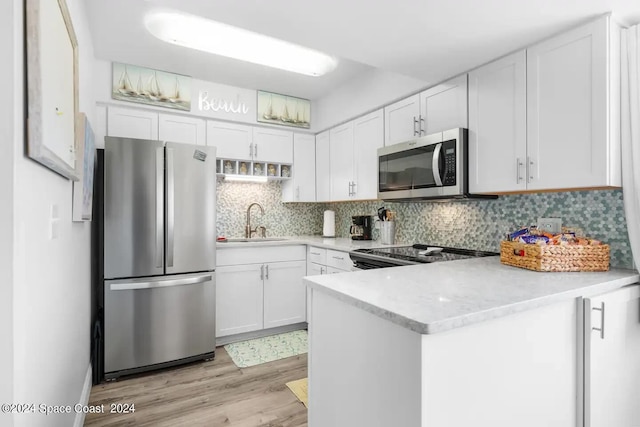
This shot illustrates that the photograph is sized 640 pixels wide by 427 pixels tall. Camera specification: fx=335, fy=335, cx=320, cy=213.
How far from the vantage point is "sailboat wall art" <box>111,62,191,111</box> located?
298 cm

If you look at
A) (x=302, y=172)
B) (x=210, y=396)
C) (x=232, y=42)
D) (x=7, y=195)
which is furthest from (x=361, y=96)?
(x=7, y=195)

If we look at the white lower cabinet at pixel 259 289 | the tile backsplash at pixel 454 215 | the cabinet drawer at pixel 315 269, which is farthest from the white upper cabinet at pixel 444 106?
the white lower cabinet at pixel 259 289

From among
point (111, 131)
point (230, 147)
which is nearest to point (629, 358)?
point (230, 147)

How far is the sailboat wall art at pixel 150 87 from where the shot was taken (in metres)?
2.98

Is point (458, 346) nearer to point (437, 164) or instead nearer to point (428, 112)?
point (437, 164)

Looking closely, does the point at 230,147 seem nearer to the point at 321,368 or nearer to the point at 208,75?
the point at 208,75

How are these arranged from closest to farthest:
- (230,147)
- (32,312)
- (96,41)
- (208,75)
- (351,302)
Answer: (32,312) < (351,302) < (96,41) < (208,75) < (230,147)

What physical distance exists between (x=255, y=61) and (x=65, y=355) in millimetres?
2426

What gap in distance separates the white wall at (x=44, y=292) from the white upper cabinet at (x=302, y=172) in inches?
89.9

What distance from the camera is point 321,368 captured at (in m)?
1.37

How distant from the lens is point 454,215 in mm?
2744

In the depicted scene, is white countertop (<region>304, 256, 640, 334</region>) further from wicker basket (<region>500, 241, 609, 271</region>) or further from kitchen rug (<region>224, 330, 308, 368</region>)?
kitchen rug (<region>224, 330, 308, 368</region>)

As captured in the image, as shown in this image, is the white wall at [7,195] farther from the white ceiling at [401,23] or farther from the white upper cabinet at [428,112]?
the white upper cabinet at [428,112]

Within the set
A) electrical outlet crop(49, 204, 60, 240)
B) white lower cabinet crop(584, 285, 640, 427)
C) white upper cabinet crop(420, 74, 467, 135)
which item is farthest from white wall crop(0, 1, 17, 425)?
white upper cabinet crop(420, 74, 467, 135)
